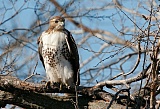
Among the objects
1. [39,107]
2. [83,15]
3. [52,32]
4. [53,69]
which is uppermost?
[83,15]

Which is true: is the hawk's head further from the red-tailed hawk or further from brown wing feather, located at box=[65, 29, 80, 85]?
brown wing feather, located at box=[65, 29, 80, 85]

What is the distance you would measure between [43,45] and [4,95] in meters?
1.22

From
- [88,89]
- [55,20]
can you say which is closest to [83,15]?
[55,20]

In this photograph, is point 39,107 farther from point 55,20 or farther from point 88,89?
point 55,20

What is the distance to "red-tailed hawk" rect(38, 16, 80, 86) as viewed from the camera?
5.68 m

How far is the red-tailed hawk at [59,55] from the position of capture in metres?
5.68

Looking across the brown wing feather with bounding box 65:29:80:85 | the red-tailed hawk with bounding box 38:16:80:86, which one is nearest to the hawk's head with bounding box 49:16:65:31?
→ the red-tailed hawk with bounding box 38:16:80:86

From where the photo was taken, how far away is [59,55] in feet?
18.7

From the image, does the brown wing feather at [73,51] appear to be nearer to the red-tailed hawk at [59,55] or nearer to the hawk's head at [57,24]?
the red-tailed hawk at [59,55]

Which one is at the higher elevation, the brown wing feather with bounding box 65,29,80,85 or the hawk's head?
the hawk's head

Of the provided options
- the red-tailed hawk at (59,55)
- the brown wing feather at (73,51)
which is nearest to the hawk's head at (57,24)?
the red-tailed hawk at (59,55)

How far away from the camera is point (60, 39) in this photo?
5691mm

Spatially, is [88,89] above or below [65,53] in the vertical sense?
below

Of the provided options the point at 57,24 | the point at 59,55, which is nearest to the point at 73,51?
the point at 59,55
